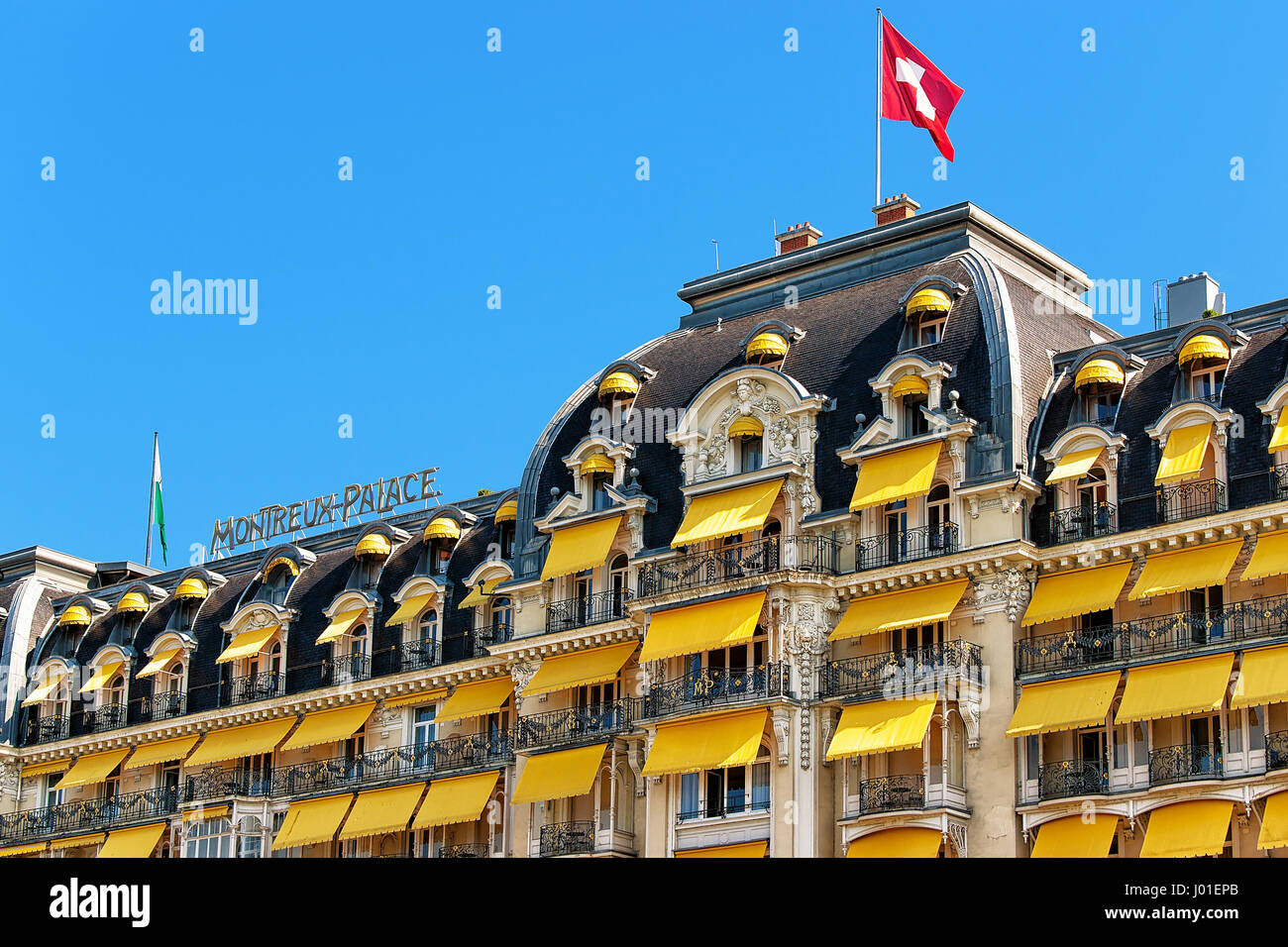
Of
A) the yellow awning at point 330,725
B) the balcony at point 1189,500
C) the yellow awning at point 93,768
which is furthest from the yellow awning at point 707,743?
the yellow awning at point 93,768

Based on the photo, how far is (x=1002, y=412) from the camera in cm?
5638

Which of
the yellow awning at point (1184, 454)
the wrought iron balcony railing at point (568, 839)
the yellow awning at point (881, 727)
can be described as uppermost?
the yellow awning at point (1184, 454)

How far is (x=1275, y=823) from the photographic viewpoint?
159 ft

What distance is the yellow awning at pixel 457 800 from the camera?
209 feet

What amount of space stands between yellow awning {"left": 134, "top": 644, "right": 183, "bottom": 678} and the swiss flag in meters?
32.7

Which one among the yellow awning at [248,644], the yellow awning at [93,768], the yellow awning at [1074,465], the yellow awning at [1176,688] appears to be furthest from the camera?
the yellow awning at [93,768]

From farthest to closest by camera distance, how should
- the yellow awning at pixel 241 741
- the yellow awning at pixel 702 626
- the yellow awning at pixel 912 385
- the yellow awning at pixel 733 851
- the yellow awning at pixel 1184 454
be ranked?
the yellow awning at pixel 241 741 → the yellow awning at pixel 912 385 → the yellow awning at pixel 702 626 → the yellow awning at pixel 733 851 → the yellow awning at pixel 1184 454

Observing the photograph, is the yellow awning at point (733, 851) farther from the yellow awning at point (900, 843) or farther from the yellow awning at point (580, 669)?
the yellow awning at point (580, 669)

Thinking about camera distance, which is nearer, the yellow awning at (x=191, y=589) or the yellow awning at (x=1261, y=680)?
the yellow awning at (x=1261, y=680)

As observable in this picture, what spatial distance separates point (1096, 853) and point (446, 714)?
23.5 meters

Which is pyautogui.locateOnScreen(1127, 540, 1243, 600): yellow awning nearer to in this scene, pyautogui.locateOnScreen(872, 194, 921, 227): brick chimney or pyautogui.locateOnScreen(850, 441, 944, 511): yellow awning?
pyautogui.locateOnScreen(850, 441, 944, 511): yellow awning

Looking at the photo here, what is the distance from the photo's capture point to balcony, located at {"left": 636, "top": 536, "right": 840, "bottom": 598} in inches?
2290

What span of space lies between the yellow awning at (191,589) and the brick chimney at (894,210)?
29.4 m
